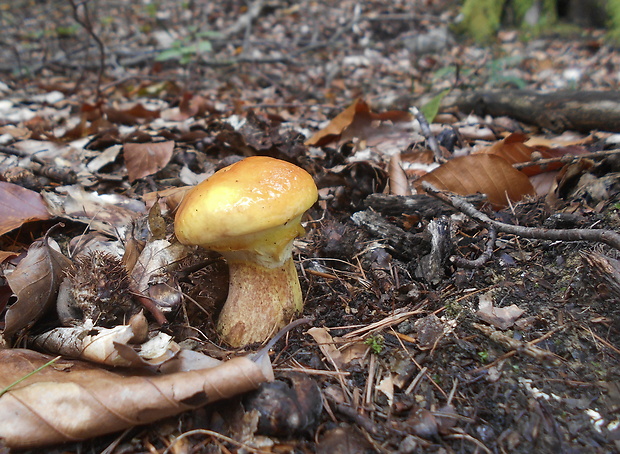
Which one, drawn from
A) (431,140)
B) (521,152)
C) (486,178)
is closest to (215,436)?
(486,178)

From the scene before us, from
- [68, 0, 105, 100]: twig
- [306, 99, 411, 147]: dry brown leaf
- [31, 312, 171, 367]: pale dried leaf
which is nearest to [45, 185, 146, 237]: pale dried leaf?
[31, 312, 171, 367]: pale dried leaf

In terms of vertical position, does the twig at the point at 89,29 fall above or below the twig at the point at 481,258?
above

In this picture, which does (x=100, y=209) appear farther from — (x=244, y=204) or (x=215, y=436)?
(x=215, y=436)

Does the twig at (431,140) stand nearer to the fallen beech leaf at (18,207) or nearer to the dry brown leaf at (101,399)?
the dry brown leaf at (101,399)

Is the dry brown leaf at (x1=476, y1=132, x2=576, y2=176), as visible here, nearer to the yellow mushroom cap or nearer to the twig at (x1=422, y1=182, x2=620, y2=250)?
the twig at (x1=422, y1=182, x2=620, y2=250)

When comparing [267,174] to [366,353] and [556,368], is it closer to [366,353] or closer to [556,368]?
[366,353]

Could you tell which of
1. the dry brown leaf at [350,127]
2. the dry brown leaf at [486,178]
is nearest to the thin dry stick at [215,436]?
the dry brown leaf at [486,178]
